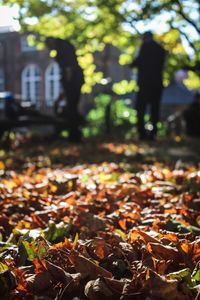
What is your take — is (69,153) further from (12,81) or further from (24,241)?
(12,81)

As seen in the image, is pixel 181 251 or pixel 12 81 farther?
pixel 12 81

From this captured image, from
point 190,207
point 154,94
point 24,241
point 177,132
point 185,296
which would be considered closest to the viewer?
point 185,296

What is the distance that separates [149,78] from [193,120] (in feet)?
10.00

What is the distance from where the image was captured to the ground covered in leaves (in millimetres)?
1605

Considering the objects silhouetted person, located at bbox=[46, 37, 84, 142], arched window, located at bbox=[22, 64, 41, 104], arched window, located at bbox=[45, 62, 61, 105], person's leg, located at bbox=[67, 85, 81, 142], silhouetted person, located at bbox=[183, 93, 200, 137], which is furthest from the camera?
arched window, located at bbox=[22, 64, 41, 104]

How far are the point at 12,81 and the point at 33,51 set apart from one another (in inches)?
129

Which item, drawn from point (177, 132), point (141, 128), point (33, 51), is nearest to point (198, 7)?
point (141, 128)

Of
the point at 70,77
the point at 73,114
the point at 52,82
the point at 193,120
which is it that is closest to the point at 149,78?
the point at 70,77

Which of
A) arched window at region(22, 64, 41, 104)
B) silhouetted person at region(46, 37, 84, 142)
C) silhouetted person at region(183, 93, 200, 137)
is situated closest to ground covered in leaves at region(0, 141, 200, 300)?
silhouetted person at region(46, 37, 84, 142)

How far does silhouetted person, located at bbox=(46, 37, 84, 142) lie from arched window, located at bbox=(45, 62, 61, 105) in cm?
2707

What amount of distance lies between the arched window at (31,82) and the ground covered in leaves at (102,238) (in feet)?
113

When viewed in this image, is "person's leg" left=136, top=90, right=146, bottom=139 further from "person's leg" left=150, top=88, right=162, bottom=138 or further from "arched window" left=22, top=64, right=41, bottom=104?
"arched window" left=22, top=64, right=41, bottom=104

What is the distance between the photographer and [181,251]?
6.13ft

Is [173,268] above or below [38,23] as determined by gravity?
below
